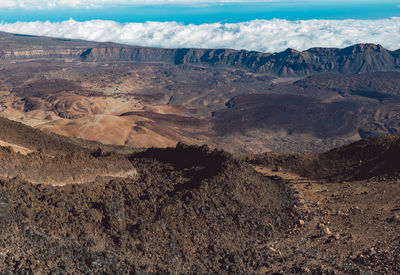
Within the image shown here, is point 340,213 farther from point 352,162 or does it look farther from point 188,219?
point 352,162

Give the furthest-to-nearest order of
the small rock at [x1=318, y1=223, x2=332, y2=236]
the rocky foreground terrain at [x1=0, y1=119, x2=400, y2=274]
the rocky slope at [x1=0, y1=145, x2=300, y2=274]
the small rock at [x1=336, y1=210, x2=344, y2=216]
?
the small rock at [x1=336, y1=210, x2=344, y2=216] → the small rock at [x1=318, y1=223, x2=332, y2=236] → the rocky foreground terrain at [x1=0, y1=119, x2=400, y2=274] → the rocky slope at [x1=0, y1=145, x2=300, y2=274]

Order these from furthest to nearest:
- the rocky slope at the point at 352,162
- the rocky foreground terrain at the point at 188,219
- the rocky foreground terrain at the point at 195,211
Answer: the rocky slope at the point at 352,162 → the rocky foreground terrain at the point at 195,211 → the rocky foreground terrain at the point at 188,219

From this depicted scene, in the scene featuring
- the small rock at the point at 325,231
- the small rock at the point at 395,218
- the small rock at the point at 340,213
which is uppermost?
the small rock at the point at 395,218

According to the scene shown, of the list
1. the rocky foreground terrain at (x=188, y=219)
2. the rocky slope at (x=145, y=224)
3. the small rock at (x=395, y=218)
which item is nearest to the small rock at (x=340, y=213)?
the rocky foreground terrain at (x=188, y=219)

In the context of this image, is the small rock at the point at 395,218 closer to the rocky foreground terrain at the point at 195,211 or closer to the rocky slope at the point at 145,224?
the rocky foreground terrain at the point at 195,211

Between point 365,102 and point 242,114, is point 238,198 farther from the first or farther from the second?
point 365,102

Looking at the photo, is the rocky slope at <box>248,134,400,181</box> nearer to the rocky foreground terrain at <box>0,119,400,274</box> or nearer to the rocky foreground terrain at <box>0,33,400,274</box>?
the rocky foreground terrain at <box>0,33,400,274</box>

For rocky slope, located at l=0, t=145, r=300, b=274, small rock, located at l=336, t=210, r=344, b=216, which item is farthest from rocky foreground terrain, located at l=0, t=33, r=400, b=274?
small rock, located at l=336, t=210, r=344, b=216

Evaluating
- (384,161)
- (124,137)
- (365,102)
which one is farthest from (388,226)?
(365,102)
